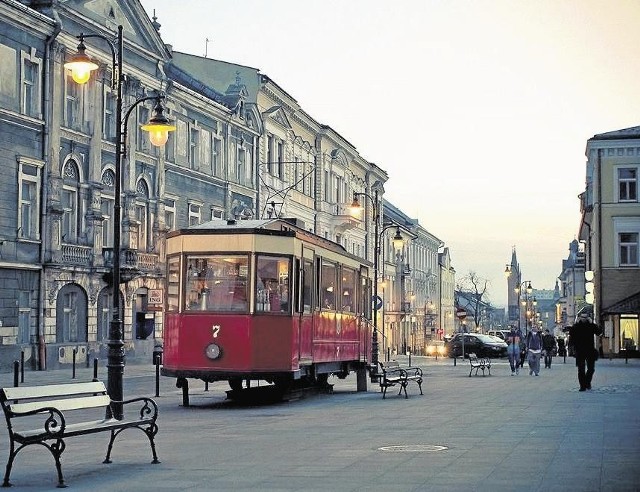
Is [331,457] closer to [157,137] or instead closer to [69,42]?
[157,137]

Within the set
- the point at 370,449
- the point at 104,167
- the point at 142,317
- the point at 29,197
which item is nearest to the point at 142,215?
the point at 142,317

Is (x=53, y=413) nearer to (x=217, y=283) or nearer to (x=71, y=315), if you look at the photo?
(x=217, y=283)

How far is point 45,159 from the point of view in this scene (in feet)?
136

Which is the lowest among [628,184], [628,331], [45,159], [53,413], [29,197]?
[53,413]

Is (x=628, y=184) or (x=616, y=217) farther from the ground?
(x=628, y=184)

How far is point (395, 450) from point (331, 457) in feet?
3.71

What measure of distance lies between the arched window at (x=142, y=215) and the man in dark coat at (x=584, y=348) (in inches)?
937

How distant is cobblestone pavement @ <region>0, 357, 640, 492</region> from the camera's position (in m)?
11.9

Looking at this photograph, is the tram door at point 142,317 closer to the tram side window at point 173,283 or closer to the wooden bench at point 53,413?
the tram side window at point 173,283

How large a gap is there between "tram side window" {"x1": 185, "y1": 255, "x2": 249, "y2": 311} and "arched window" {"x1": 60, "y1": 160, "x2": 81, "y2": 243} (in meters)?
19.8

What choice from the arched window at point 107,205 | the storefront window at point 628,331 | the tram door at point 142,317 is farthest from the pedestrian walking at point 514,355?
the storefront window at point 628,331

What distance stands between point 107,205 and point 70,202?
343 centimetres

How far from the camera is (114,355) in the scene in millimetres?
18828

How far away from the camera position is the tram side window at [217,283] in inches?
942
